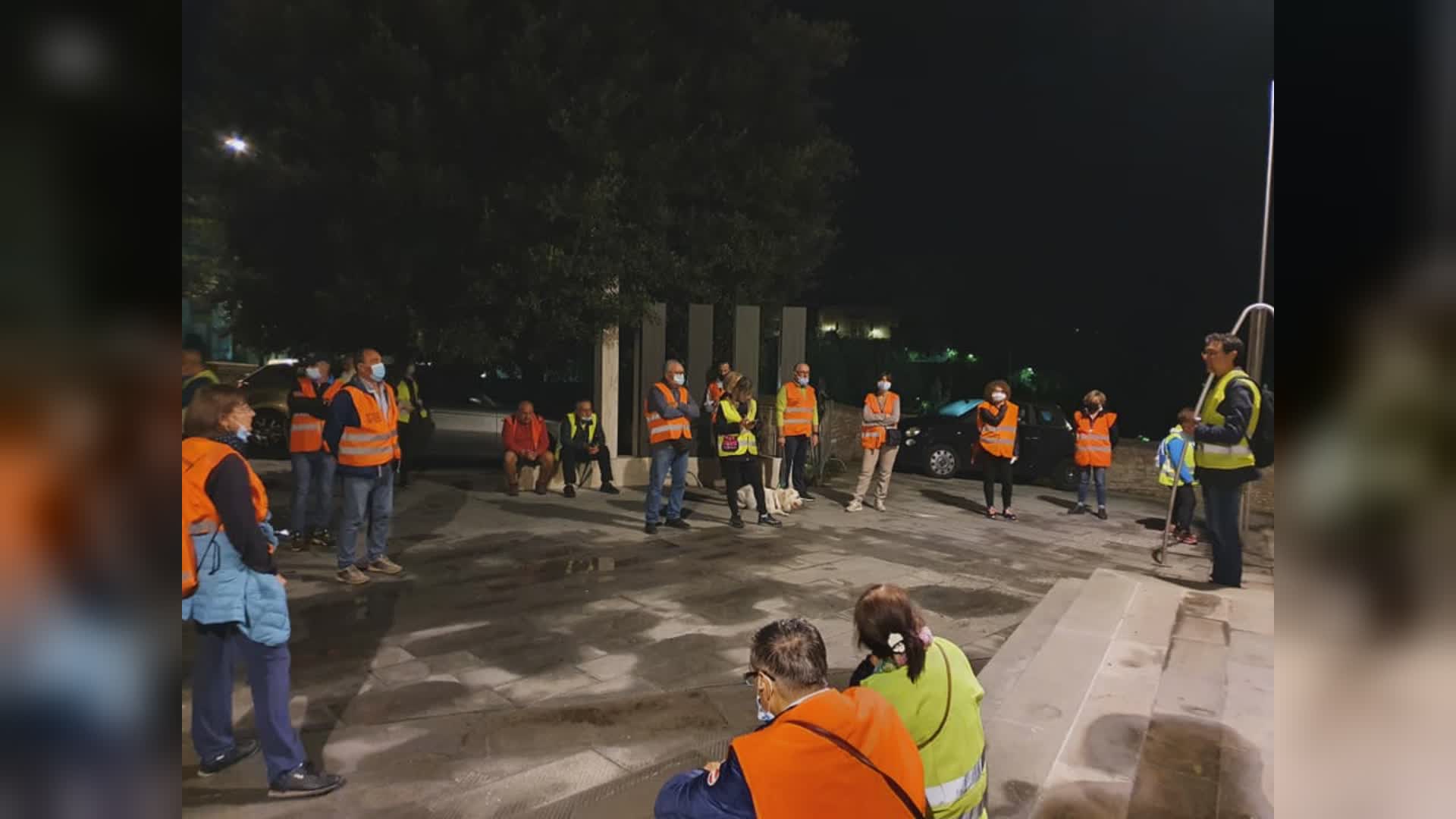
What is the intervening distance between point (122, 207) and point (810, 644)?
175 centimetres

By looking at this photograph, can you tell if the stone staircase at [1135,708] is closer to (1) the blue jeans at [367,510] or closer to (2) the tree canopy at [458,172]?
(1) the blue jeans at [367,510]

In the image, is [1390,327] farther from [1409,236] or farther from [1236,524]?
[1236,524]

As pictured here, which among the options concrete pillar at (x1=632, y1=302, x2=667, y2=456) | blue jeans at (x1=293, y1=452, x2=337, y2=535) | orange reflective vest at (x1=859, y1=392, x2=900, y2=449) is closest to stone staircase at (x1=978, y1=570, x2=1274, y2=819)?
orange reflective vest at (x1=859, y1=392, x2=900, y2=449)

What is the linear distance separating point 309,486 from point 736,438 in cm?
421

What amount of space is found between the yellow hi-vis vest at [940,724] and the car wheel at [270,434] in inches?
520

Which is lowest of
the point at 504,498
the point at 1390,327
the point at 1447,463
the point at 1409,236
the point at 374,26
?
the point at 504,498

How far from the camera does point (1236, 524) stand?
5.70 metres

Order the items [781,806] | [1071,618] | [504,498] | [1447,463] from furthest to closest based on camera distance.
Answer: [504,498], [1071,618], [781,806], [1447,463]

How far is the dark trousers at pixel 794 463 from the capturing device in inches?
427

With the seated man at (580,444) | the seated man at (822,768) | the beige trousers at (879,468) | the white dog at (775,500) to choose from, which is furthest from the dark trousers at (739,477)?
the seated man at (822,768)

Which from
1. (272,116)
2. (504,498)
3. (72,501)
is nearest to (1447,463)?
(72,501)

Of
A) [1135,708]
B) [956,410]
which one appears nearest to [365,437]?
[1135,708]

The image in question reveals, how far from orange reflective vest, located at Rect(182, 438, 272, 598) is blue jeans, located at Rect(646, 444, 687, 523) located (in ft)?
18.8

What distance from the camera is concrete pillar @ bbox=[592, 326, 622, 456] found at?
12.3 meters
